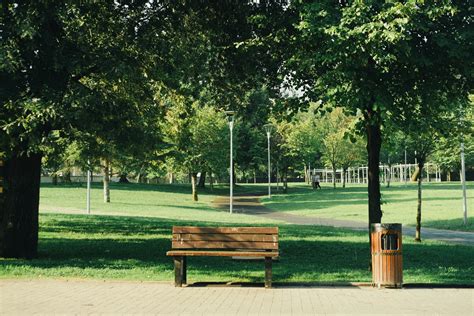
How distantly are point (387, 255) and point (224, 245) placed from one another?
101 inches

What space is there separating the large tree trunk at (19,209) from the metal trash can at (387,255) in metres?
7.06

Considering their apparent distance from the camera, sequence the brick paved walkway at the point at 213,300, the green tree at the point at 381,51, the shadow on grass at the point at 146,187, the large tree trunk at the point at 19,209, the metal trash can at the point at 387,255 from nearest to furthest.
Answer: the brick paved walkway at the point at 213,300 < the green tree at the point at 381,51 < the metal trash can at the point at 387,255 < the large tree trunk at the point at 19,209 < the shadow on grass at the point at 146,187

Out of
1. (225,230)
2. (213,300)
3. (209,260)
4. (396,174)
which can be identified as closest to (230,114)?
(209,260)

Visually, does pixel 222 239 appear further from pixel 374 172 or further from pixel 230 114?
pixel 230 114

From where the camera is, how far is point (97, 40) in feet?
41.2

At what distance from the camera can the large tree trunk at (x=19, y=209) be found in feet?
38.4

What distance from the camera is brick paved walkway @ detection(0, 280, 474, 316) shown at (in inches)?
272

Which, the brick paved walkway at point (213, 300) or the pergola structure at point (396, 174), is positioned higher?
the pergola structure at point (396, 174)

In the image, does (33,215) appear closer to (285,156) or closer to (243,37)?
(243,37)

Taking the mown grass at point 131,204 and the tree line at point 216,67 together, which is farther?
the mown grass at point 131,204

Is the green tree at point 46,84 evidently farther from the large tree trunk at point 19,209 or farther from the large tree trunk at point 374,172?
the large tree trunk at point 374,172

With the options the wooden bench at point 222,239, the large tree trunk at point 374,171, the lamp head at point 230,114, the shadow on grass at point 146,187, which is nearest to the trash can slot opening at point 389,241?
the wooden bench at point 222,239

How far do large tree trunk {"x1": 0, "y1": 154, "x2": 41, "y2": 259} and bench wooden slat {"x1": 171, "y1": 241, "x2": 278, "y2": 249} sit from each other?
14.3 feet

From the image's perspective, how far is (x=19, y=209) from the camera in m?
11.8
